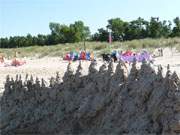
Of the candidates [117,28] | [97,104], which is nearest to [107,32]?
[117,28]

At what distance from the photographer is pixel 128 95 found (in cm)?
783

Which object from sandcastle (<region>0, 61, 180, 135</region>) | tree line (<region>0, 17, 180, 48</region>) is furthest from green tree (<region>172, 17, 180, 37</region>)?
sandcastle (<region>0, 61, 180, 135</region>)

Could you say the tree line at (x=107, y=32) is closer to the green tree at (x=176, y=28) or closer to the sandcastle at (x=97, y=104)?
the green tree at (x=176, y=28)

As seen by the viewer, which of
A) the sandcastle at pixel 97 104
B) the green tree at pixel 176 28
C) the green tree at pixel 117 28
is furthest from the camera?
the green tree at pixel 117 28

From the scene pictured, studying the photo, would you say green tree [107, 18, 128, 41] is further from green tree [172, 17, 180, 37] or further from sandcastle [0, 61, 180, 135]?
sandcastle [0, 61, 180, 135]

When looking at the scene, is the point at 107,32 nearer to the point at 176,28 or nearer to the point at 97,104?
the point at 176,28

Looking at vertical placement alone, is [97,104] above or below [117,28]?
below

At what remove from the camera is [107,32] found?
58.1 m

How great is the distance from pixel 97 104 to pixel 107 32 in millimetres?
50173

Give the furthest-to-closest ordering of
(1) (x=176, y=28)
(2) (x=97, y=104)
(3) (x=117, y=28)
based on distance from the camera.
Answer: (3) (x=117, y=28), (1) (x=176, y=28), (2) (x=97, y=104)

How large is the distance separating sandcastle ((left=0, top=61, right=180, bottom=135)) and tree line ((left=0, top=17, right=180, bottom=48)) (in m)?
40.1

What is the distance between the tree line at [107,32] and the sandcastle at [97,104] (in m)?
40.1

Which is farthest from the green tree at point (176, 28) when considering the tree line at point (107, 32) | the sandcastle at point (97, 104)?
the sandcastle at point (97, 104)

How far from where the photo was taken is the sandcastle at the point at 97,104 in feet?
23.7
